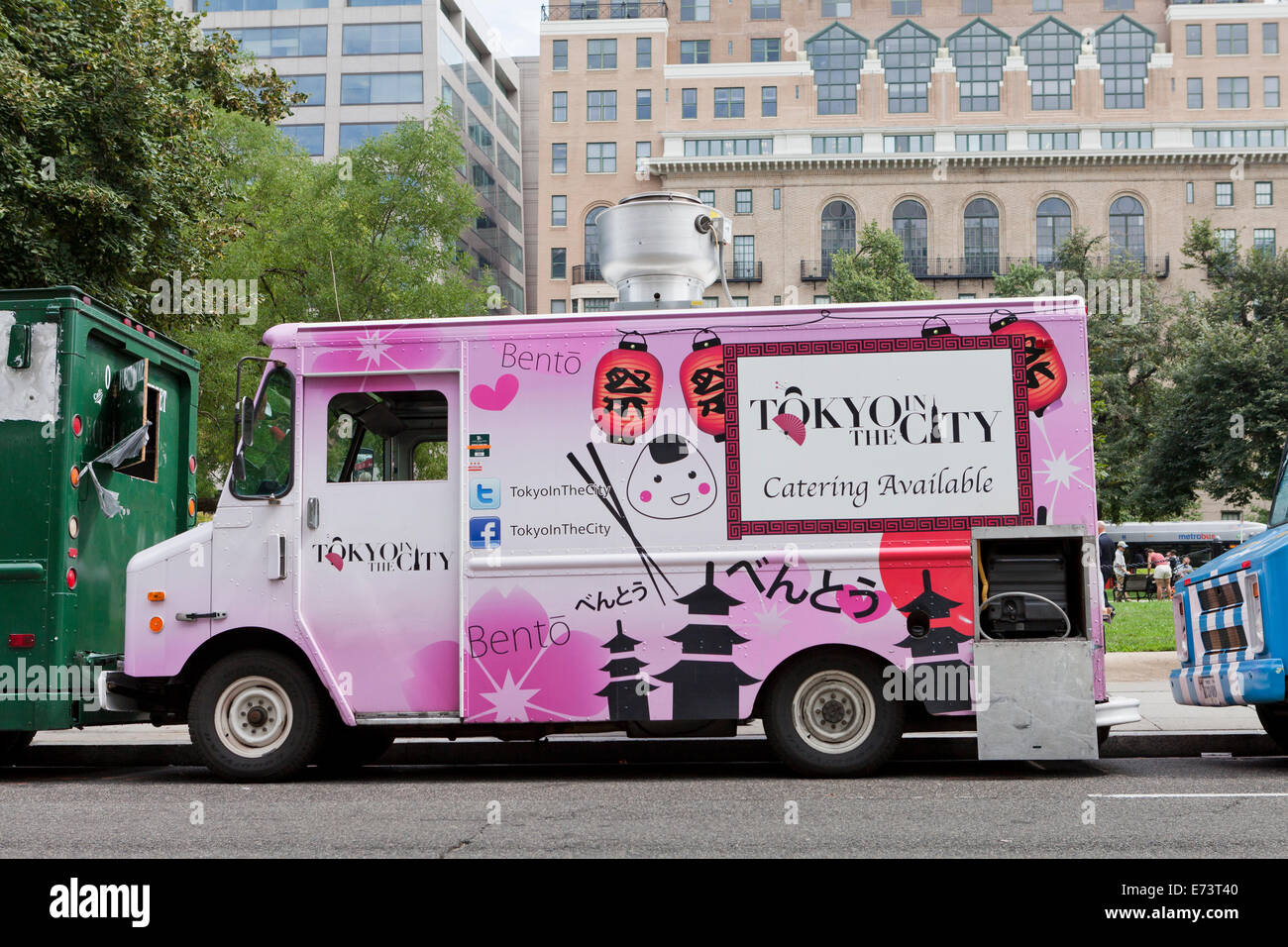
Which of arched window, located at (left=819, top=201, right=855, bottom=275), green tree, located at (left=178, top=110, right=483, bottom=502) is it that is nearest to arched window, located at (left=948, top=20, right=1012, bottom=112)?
arched window, located at (left=819, top=201, right=855, bottom=275)

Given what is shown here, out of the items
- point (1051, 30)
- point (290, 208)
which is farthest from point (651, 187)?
point (290, 208)

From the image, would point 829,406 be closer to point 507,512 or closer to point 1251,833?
point 507,512

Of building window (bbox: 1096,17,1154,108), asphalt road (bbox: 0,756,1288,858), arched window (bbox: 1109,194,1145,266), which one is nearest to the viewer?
asphalt road (bbox: 0,756,1288,858)

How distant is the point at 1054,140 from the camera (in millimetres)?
74875

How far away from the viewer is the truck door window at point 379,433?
9039 millimetres

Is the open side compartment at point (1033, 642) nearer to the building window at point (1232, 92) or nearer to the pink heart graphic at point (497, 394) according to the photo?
the pink heart graphic at point (497, 394)

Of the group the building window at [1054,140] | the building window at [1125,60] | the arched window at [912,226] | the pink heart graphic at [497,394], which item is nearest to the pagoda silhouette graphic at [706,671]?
the pink heart graphic at [497,394]

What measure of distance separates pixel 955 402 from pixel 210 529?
5.45 metres

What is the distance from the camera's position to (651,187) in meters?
76.6

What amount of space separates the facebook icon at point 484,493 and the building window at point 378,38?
70.3m

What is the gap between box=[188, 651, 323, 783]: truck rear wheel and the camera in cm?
880

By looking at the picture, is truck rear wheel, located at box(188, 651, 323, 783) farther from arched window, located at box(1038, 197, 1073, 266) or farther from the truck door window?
arched window, located at box(1038, 197, 1073, 266)

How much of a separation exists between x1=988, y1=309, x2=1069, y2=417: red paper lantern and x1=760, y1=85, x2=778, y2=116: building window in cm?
7128
